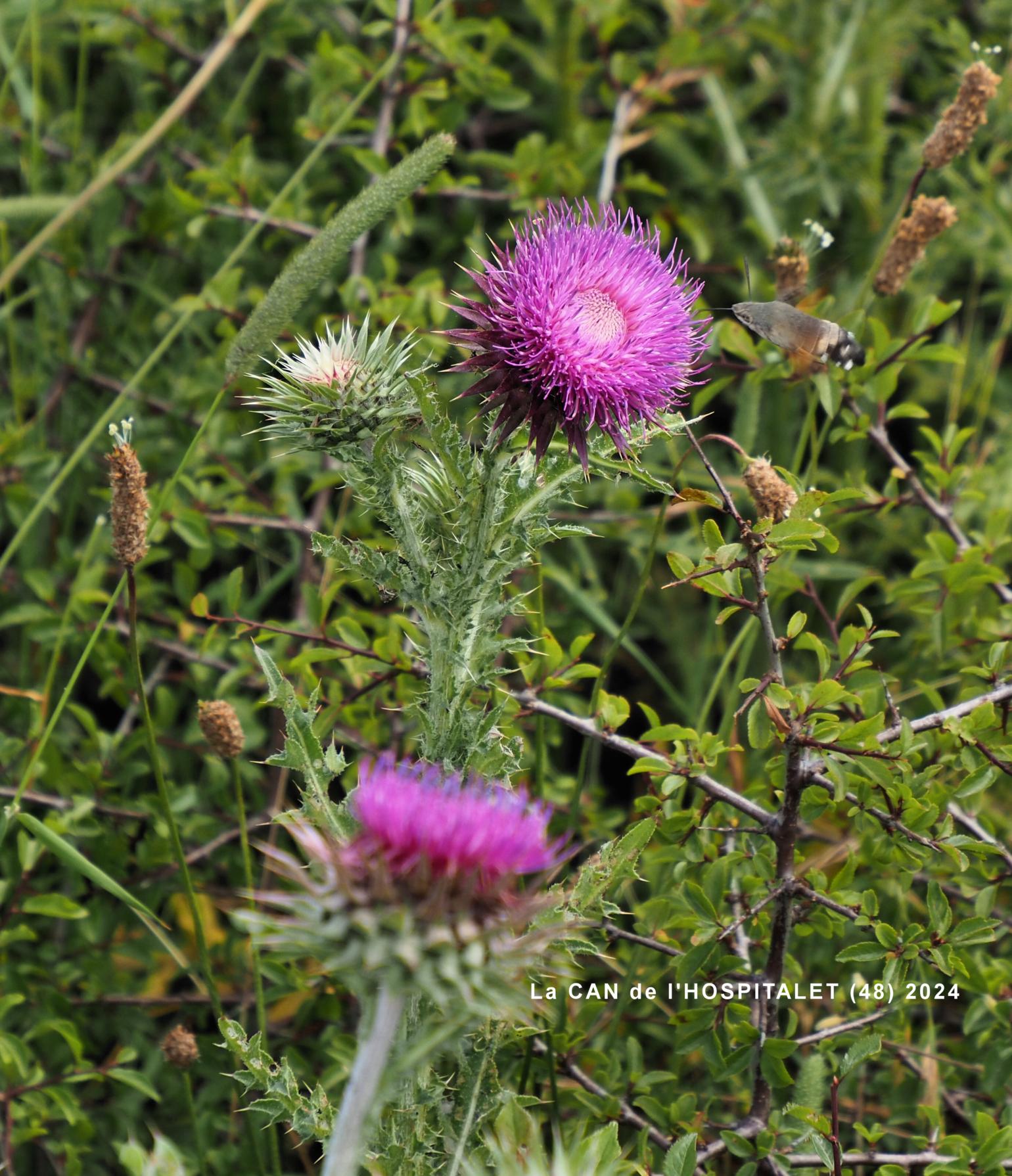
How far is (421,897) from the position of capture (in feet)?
4.74

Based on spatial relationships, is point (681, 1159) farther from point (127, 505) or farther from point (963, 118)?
point (963, 118)

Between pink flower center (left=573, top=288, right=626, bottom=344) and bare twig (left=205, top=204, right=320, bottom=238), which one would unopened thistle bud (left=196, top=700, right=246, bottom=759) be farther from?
bare twig (left=205, top=204, right=320, bottom=238)

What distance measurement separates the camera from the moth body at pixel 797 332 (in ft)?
7.79

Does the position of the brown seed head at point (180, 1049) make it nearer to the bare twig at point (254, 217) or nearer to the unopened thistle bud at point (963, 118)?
the bare twig at point (254, 217)

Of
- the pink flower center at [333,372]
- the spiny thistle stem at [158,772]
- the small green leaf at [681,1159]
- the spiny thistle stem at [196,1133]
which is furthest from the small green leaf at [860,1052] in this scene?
the pink flower center at [333,372]

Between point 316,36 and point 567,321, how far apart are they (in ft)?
9.20

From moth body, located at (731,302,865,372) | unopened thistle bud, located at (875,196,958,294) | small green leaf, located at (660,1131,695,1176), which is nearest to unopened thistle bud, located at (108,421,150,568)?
moth body, located at (731,302,865,372)

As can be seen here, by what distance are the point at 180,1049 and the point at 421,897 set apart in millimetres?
1194

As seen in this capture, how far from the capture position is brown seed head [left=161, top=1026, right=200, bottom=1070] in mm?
2352

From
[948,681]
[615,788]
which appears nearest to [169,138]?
[615,788]

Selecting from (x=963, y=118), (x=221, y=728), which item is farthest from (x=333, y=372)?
(x=963, y=118)

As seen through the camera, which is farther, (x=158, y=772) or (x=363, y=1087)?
(x=158, y=772)

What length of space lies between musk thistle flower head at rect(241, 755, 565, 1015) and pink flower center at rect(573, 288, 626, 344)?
0.85m

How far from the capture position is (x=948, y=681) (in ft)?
9.12
